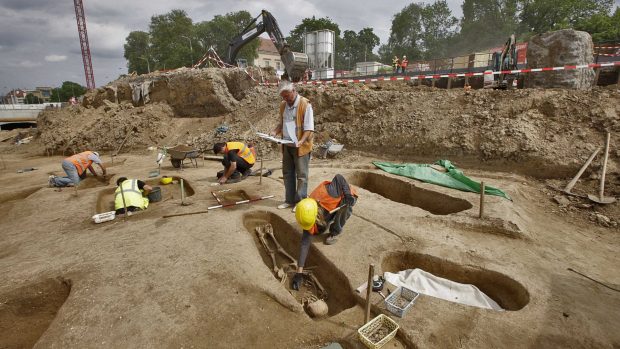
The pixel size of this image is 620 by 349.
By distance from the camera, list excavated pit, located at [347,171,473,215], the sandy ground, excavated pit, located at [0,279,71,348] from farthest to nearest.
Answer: excavated pit, located at [347,171,473,215]
excavated pit, located at [0,279,71,348]
the sandy ground

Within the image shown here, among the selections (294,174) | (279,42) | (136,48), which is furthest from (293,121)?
(136,48)

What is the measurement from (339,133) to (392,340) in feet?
27.3

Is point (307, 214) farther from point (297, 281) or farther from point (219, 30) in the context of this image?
point (219, 30)

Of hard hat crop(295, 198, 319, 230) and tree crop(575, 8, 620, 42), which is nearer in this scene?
hard hat crop(295, 198, 319, 230)

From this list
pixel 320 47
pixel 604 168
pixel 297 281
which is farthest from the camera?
pixel 320 47

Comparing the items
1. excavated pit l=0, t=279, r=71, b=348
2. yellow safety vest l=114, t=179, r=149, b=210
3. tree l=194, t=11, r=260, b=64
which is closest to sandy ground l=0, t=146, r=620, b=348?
excavated pit l=0, t=279, r=71, b=348

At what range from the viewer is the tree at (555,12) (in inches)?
1374

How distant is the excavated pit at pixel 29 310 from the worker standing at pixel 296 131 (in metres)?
3.39

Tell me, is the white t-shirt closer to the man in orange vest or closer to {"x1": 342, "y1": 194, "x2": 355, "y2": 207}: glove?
{"x1": 342, "y1": 194, "x2": 355, "y2": 207}: glove

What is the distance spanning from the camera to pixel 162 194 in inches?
282

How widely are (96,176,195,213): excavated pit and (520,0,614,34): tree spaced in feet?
134

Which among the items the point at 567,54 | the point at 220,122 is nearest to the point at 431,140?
the point at 567,54

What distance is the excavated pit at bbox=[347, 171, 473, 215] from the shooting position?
596 centimetres

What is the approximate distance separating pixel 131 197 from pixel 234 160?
95.0 inches
